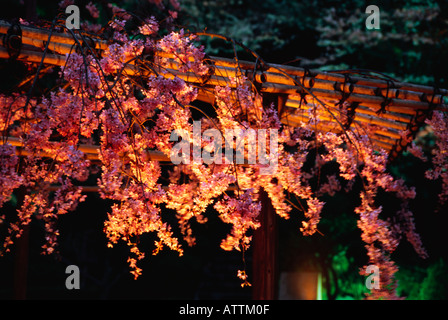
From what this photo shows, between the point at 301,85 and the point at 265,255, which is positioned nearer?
the point at 301,85

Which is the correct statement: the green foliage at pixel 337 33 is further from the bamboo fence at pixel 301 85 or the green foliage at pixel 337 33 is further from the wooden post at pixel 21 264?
the wooden post at pixel 21 264

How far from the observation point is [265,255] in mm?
3740

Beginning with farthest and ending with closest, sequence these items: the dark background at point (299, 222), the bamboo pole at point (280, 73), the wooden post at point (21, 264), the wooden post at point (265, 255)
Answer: the dark background at point (299, 222)
the wooden post at point (21, 264)
the wooden post at point (265, 255)
the bamboo pole at point (280, 73)

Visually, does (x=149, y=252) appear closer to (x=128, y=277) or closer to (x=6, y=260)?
(x=128, y=277)

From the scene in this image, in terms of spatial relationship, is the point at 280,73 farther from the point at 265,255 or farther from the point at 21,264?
the point at 21,264

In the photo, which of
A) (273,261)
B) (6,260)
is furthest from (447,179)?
(6,260)

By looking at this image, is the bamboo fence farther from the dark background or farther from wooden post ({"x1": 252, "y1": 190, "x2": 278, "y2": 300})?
the dark background

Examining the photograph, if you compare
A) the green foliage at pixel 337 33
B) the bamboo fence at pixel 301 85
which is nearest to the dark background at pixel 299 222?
the green foliage at pixel 337 33

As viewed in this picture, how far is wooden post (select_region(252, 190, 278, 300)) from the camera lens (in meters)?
3.71

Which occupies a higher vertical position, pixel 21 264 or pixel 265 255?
pixel 265 255

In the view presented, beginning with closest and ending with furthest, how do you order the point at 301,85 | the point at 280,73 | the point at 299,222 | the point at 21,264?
the point at 301,85 < the point at 280,73 < the point at 21,264 < the point at 299,222

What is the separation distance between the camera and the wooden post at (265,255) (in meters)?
3.71

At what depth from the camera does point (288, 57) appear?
32.3 ft

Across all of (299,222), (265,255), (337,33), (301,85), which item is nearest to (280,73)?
(301,85)
